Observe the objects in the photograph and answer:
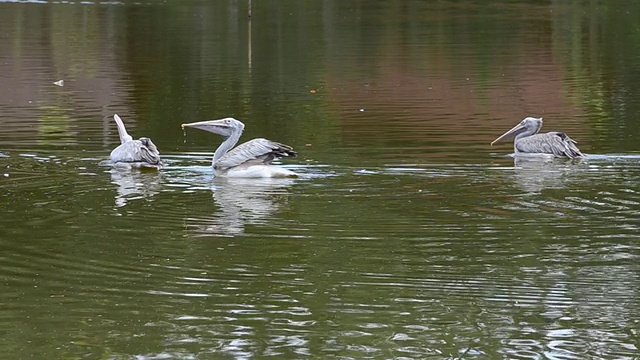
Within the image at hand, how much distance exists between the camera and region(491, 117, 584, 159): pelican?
15977 mm

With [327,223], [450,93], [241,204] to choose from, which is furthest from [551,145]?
[450,93]

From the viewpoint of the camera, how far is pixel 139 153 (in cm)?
1515

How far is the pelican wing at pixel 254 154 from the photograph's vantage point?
48.1 feet

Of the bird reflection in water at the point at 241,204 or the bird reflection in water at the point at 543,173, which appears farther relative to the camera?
the bird reflection in water at the point at 543,173

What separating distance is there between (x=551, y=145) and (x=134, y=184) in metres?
4.76

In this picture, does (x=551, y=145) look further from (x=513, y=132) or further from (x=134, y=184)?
(x=134, y=184)

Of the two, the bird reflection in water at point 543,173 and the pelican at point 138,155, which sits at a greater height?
the pelican at point 138,155

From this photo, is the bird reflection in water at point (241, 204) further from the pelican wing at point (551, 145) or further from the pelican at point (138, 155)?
the pelican wing at point (551, 145)

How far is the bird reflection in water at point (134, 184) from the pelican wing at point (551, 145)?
4.26m

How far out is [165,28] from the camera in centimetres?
4372

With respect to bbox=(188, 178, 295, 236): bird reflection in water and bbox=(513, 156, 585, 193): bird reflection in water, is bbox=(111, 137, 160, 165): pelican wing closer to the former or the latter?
bbox=(188, 178, 295, 236): bird reflection in water

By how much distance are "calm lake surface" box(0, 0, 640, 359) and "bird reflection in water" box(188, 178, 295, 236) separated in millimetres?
45

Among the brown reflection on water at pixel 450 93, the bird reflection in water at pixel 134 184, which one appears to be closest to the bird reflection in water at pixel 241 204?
the bird reflection in water at pixel 134 184

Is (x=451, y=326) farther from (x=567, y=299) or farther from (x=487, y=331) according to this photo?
(x=567, y=299)
